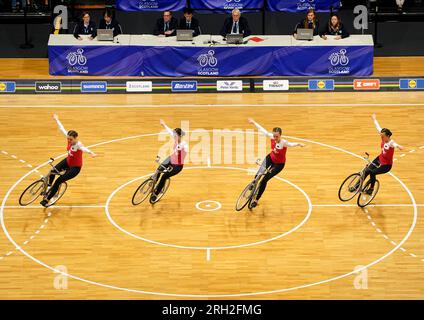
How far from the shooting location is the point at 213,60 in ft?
96.9

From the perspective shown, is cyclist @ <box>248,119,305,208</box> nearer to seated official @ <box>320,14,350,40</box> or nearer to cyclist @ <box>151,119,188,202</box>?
cyclist @ <box>151,119,188,202</box>

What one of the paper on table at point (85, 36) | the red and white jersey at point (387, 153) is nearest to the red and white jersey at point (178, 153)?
the red and white jersey at point (387, 153)

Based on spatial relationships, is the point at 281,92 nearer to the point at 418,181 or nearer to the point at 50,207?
the point at 418,181

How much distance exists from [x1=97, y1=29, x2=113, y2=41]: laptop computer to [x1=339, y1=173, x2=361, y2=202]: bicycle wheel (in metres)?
12.0

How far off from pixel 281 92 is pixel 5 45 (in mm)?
11924

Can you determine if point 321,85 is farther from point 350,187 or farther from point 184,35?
point 350,187

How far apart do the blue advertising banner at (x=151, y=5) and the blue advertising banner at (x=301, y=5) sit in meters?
3.75

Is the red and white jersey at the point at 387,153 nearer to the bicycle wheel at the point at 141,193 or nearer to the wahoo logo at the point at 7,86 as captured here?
the bicycle wheel at the point at 141,193

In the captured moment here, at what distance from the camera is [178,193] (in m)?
22.3

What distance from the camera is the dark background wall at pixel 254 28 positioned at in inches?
1271

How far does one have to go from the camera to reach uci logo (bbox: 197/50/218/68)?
96.6 ft

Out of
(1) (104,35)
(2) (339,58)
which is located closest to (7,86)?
(1) (104,35)

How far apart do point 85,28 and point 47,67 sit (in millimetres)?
2232
